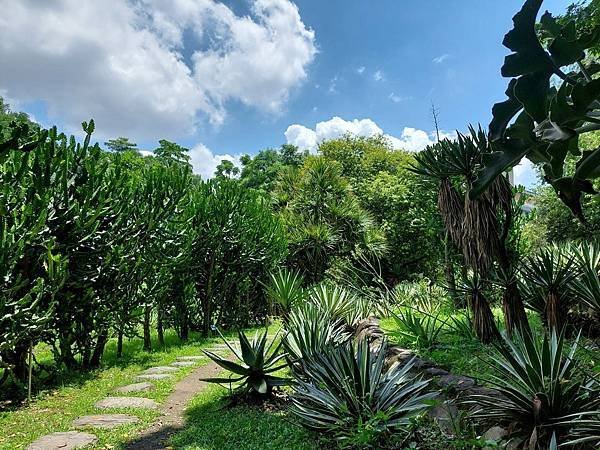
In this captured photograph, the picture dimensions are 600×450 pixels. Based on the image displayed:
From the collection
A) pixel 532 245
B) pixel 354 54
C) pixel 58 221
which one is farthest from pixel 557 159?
pixel 532 245

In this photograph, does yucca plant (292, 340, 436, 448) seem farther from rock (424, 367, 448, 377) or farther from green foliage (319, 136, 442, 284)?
green foliage (319, 136, 442, 284)

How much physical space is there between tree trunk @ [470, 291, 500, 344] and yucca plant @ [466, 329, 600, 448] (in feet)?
9.46

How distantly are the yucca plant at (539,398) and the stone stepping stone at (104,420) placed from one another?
3.73 m

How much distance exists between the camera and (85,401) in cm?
579

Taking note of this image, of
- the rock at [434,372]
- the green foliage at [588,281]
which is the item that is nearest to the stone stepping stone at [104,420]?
the rock at [434,372]

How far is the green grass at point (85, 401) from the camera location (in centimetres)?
450

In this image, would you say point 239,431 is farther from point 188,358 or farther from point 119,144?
point 119,144

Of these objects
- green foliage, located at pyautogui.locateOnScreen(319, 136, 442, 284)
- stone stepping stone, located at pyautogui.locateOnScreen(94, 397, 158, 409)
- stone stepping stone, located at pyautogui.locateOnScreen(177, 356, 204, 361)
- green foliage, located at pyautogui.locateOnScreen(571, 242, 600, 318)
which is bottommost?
stone stepping stone, located at pyautogui.locateOnScreen(94, 397, 158, 409)

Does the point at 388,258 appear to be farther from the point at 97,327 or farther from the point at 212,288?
the point at 97,327

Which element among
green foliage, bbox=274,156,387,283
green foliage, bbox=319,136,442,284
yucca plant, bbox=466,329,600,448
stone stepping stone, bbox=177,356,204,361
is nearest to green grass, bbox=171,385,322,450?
yucca plant, bbox=466,329,600,448

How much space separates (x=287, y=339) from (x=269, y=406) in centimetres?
89

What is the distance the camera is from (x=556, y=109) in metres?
1.53

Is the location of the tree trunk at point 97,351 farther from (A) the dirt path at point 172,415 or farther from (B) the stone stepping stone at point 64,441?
(B) the stone stepping stone at point 64,441

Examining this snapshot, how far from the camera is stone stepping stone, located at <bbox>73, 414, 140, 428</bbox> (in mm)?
4793
